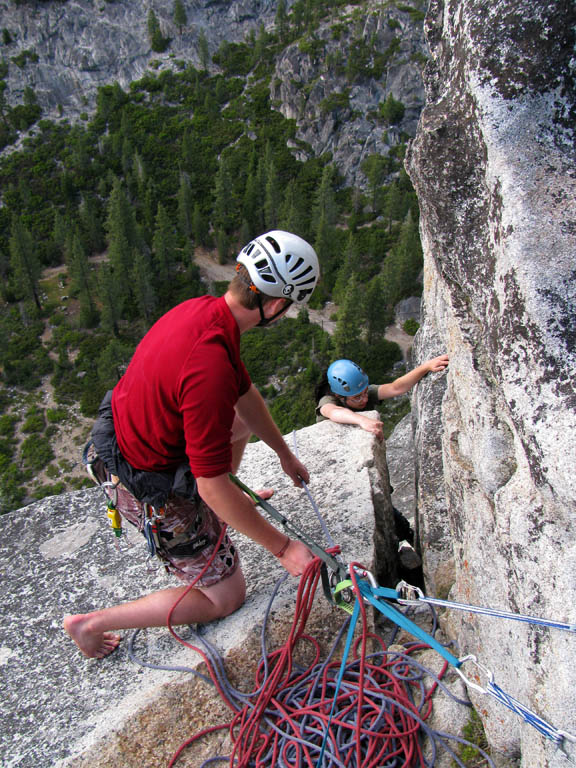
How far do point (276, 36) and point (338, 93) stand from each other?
2334cm

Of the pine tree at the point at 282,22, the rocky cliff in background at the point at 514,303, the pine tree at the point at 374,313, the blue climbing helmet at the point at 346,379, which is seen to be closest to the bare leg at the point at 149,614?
the rocky cliff in background at the point at 514,303

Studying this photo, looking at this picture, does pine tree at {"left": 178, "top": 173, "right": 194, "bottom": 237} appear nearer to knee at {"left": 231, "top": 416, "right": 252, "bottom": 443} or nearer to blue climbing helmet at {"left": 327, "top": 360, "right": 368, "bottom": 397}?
blue climbing helmet at {"left": 327, "top": 360, "right": 368, "bottom": 397}

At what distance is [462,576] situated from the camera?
3.69 m

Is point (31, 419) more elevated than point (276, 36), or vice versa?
point (276, 36)

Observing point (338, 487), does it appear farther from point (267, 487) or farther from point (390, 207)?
point (390, 207)

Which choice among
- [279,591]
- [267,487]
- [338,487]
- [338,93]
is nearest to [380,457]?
[338,487]

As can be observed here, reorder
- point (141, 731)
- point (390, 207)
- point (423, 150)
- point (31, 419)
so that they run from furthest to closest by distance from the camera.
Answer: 1. point (390, 207)
2. point (31, 419)
3. point (141, 731)
4. point (423, 150)

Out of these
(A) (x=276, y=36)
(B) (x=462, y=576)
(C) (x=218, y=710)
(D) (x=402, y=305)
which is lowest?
(D) (x=402, y=305)

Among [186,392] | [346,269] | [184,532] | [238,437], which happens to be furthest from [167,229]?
[186,392]

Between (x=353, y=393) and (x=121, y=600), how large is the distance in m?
2.94

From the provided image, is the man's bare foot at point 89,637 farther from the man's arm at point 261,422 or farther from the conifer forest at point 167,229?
the conifer forest at point 167,229

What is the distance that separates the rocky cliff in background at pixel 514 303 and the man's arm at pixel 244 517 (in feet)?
3.38

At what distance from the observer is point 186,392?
3.00 metres

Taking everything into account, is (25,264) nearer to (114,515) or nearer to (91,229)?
(91,229)
